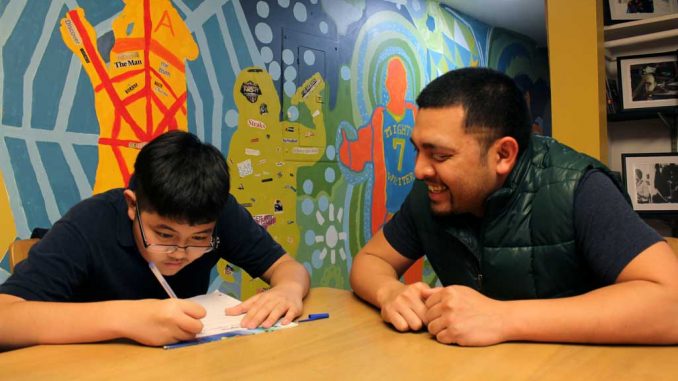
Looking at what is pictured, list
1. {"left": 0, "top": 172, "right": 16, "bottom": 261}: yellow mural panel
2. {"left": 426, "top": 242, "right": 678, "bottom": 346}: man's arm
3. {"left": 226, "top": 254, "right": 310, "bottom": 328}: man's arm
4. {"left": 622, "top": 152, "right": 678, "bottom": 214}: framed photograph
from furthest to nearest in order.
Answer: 1. {"left": 622, "top": 152, "right": 678, "bottom": 214}: framed photograph
2. {"left": 0, "top": 172, "right": 16, "bottom": 261}: yellow mural panel
3. {"left": 226, "top": 254, "right": 310, "bottom": 328}: man's arm
4. {"left": 426, "top": 242, "right": 678, "bottom": 346}: man's arm

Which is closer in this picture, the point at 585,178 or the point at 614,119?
the point at 585,178

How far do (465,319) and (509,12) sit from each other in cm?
452

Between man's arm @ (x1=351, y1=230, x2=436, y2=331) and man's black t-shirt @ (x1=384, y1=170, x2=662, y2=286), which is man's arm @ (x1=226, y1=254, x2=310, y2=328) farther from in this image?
man's black t-shirt @ (x1=384, y1=170, x2=662, y2=286)

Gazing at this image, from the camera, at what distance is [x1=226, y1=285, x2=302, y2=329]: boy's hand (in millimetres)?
1111

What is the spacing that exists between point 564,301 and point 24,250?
128 cm

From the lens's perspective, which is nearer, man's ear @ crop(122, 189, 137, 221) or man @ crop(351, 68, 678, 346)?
man @ crop(351, 68, 678, 346)

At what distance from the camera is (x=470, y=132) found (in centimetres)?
122

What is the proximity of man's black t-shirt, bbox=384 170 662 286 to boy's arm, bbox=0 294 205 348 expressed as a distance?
0.79 metres

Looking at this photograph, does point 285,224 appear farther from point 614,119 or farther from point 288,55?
point 614,119

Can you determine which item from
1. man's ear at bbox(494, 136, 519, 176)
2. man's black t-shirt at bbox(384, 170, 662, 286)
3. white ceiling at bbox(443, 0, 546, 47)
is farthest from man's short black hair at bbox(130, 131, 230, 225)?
white ceiling at bbox(443, 0, 546, 47)

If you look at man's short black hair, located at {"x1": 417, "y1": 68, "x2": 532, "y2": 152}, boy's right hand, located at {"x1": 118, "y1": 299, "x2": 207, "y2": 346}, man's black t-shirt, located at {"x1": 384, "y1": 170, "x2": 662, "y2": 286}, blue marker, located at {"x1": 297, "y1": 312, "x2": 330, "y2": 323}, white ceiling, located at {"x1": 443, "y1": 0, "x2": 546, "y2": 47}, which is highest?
white ceiling, located at {"x1": 443, "y1": 0, "x2": 546, "y2": 47}

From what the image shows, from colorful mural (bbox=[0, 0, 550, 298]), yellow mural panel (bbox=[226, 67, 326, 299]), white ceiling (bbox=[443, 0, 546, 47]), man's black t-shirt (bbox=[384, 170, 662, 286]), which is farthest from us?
white ceiling (bbox=[443, 0, 546, 47])

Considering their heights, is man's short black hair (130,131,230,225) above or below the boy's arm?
above

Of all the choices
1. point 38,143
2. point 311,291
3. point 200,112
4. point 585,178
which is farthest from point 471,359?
point 200,112
